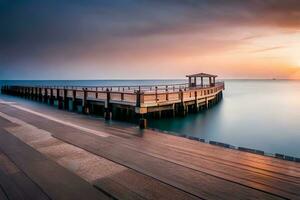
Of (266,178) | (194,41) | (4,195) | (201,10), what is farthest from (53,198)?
(194,41)

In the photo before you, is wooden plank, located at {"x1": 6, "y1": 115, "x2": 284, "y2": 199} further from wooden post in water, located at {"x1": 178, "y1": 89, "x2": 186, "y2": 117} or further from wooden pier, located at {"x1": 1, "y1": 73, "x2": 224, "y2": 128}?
wooden post in water, located at {"x1": 178, "y1": 89, "x2": 186, "y2": 117}

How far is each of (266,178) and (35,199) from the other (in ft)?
11.6

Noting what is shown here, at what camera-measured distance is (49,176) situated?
411 cm

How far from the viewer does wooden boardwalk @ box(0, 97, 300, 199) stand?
3523 mm

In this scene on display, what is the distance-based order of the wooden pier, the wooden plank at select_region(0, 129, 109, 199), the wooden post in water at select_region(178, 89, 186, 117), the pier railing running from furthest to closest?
the wooden post in water at select_region(178, 89, 186, 117), the pier railing, the wooden pier, the wooden plank at select_region(0, 129, 109, 199)

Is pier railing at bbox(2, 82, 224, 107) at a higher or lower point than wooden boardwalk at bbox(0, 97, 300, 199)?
higher

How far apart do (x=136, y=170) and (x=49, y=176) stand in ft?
4.84

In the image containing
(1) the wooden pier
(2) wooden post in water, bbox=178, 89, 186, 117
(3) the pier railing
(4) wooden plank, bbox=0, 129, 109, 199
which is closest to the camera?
(4) wooden plank, bbox=0, 129, 109, 199

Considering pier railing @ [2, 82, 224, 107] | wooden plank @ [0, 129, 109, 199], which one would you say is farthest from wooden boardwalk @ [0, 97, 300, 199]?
pier railing @ [2, 82, 224, 107]

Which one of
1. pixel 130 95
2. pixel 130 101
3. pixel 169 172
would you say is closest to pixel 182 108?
pixel 130 95

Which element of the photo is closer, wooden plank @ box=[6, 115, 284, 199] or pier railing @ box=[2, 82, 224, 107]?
wooden plank @ box=[6, 115, 284, 199]

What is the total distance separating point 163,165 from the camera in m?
4.74

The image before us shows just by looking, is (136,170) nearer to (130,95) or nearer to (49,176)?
(49,176)

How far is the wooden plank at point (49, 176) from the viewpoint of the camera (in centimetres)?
349
